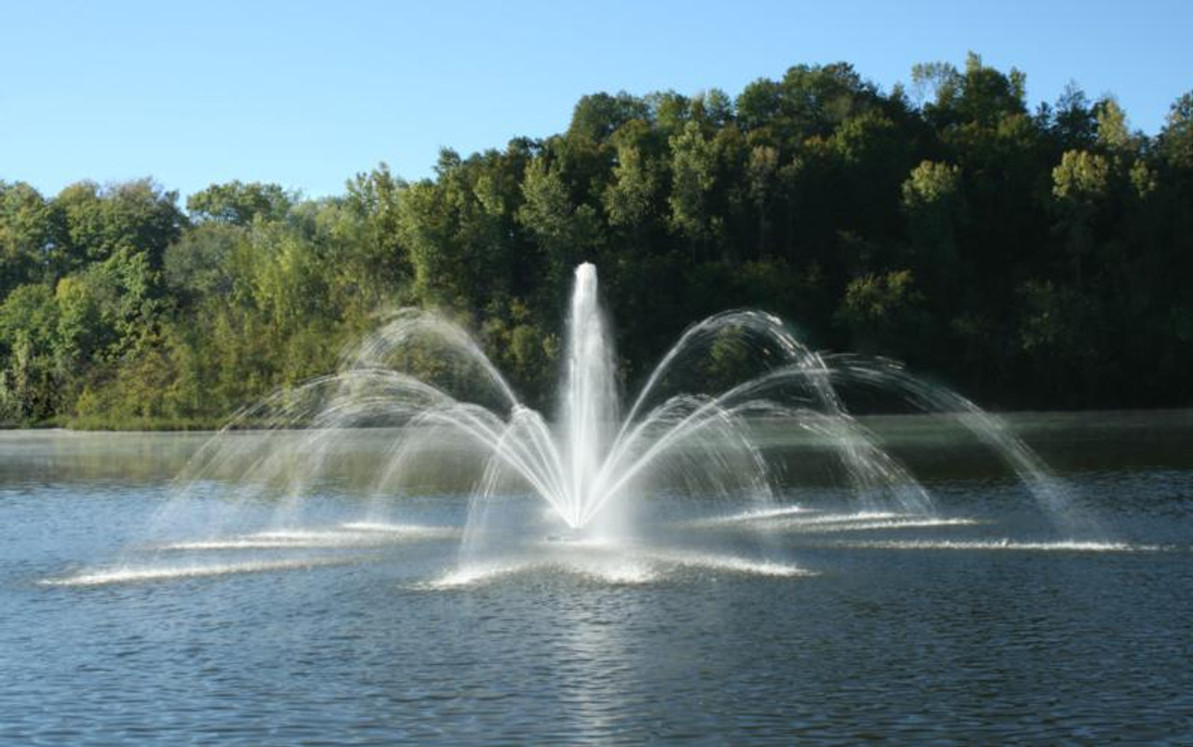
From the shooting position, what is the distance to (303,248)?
345ft

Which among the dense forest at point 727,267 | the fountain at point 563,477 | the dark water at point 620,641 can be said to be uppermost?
the dense forest at point 727,267

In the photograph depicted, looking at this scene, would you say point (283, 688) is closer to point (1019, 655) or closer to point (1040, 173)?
point (1019, 655)

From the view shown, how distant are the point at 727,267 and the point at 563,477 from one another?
63212 millimetres

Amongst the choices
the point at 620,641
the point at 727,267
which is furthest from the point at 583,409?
the point at 727,267

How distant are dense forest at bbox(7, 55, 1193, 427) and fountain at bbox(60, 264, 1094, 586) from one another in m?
4.91

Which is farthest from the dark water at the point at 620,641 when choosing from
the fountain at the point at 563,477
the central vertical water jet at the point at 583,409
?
the central vertical water jet at the point at 583,409

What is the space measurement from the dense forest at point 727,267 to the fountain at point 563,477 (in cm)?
491

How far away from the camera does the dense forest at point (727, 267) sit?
91625mm

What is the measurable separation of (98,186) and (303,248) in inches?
2276

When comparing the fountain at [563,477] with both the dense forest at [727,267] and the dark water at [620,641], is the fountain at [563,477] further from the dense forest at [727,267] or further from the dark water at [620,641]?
the dense forest at [727,267]

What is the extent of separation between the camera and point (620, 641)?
20.1 m

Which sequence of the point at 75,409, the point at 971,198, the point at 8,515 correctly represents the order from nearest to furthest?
1. the point at 8,515
2. the point at 75,409
3. the point at 971,198

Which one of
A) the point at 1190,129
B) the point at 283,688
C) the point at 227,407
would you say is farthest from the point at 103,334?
the point at 283,688

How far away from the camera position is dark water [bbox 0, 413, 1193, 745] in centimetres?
1608
